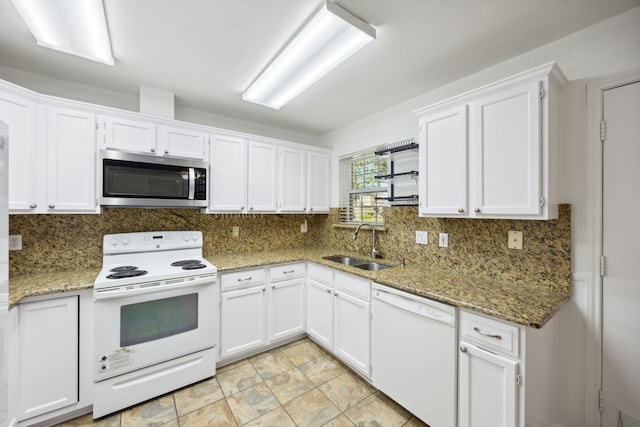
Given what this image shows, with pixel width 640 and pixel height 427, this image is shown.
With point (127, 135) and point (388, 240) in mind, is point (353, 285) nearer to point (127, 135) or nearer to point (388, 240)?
point (388, 240)

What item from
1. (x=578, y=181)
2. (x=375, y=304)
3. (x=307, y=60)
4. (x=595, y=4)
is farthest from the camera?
(x=375, y=304)

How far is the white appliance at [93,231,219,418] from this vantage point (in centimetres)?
175

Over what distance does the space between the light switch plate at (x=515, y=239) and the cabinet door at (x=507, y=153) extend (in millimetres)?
328

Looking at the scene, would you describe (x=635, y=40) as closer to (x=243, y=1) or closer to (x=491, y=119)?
(x=491, y=119)

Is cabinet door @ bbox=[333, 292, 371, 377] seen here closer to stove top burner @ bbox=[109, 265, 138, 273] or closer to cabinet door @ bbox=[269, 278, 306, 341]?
cabinet door @ bbox=[269, 278, 306, 341]

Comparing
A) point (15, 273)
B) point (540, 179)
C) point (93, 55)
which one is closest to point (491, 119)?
point (540, 179)

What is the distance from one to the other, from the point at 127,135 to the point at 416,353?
9.09 ft

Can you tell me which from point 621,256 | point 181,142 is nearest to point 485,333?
point 621,256

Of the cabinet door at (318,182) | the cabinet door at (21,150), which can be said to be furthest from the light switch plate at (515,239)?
the cabinet door at (21,150)

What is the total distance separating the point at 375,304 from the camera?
1.97 metres

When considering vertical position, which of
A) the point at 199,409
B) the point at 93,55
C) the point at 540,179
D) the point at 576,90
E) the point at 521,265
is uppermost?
the point at 93,55

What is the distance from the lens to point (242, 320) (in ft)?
7.87

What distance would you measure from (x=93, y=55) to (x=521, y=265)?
326 cm

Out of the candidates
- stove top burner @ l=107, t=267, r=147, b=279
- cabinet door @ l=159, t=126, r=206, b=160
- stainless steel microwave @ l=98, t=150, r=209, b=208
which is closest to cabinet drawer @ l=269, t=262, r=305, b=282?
stainless steel microwave @ l=98, t=150, r=209, b=208
